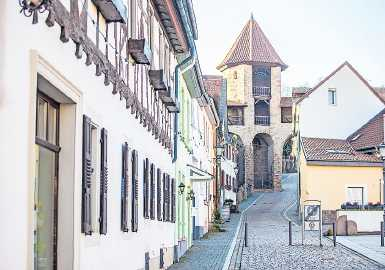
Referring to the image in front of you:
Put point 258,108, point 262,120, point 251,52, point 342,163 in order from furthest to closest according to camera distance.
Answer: point 258,108 < point 251,52 < point 262,120 < point 342,163

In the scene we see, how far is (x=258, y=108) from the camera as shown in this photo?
84500 millimetres

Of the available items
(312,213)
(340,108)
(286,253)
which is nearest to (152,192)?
(286,253)

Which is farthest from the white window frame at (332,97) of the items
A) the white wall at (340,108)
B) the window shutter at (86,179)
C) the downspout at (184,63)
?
the window shutter at (86,179)

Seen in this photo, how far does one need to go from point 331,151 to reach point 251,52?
1463 inches

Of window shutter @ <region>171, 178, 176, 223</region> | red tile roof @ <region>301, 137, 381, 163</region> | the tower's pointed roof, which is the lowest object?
window shutter @ <region>171, 178, 176, 223</region>

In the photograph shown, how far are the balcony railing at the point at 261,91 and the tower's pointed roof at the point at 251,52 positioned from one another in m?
2.69

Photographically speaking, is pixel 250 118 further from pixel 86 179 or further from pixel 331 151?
pixel 86 179

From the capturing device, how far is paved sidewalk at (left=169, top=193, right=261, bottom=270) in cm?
2102

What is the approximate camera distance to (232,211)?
5744 centimetres

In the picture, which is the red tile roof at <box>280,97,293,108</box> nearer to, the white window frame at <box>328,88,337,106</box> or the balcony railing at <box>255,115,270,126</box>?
the balcony railing at <box>255,115,270,126</box>

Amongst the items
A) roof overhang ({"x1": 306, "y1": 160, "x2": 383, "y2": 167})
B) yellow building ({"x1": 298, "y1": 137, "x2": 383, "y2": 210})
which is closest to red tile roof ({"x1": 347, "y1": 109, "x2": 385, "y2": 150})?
roof overhang ({"x1": 306, "y1": 160, "x2": 383, "y2": 167})

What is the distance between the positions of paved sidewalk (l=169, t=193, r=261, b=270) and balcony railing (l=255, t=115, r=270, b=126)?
4336 centimetres

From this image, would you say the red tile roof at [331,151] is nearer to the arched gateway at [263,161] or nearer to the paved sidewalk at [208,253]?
the paved sidewalk at [208,253]

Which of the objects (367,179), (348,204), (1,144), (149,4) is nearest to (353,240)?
(348,204)
